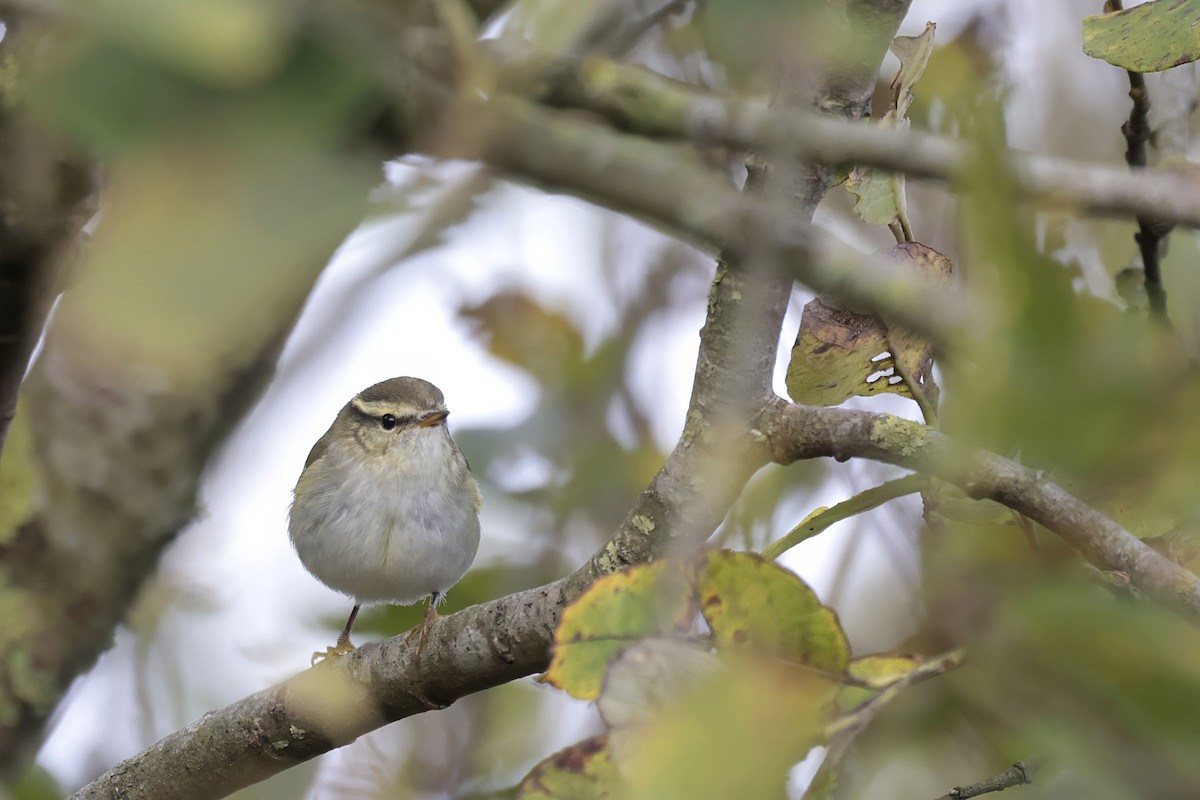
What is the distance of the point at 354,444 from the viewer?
383 centimetres

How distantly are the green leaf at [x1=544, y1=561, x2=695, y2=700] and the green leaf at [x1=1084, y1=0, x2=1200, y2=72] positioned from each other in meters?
0.88

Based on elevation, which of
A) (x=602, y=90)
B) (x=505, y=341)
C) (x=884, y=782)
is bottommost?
(x=884, y=782)

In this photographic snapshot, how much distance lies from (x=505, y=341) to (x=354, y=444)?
2.28ft

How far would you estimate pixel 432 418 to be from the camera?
3889 mm

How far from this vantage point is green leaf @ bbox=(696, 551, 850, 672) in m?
0.77

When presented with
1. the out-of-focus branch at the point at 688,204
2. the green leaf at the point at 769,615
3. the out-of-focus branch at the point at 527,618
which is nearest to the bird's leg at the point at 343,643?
the out-of-focus branch at the point at 527,618

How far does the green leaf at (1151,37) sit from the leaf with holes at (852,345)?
0.30m

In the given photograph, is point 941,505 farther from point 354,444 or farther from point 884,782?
point 354,444

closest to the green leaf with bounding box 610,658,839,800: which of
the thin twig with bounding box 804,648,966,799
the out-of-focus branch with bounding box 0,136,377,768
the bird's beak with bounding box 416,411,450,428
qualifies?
the thin twig with bounding box 804,648,966,799

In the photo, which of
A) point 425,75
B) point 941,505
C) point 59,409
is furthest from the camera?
point 59,409

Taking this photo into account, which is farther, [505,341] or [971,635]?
[505,341]

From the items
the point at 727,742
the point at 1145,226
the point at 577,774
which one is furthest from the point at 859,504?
the point at 1145,226

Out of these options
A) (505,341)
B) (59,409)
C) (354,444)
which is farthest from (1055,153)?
(59,409)

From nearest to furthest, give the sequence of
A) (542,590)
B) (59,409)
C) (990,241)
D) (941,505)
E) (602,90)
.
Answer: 1. (990,241)
2. (941,505)
3. (542,590)
4. (602,90)
5. (59,409)
